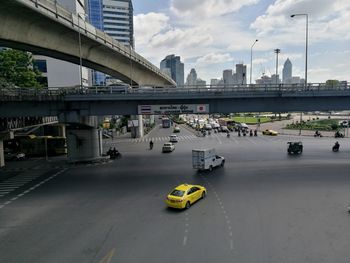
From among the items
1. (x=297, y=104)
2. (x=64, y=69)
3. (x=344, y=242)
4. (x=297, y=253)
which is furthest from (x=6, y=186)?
(x=64, y=69)

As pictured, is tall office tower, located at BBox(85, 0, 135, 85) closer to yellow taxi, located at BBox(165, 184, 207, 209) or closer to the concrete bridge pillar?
the concrete bridge pillar

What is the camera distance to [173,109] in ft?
94.6

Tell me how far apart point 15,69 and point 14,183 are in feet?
94.1

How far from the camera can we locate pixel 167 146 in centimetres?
4416

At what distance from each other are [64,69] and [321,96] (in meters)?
66.2

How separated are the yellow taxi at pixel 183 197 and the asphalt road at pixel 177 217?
464mm

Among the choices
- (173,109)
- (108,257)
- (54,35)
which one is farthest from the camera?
Result: (173,109)

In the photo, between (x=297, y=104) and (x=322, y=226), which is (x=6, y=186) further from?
(x=297, y=104)

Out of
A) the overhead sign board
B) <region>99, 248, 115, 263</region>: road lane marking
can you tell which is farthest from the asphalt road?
the overhead sign board

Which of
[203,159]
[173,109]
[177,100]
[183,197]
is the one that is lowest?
[183,197]

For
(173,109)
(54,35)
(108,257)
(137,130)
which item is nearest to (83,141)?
(54,35)

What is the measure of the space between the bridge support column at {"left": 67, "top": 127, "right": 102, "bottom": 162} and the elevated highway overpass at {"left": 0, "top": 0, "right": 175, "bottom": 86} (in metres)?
9.28

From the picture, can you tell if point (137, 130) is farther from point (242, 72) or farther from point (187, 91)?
point (187, 91)

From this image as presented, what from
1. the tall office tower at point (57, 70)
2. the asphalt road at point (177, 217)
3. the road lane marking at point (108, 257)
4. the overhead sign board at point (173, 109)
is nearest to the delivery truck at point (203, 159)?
the asphalt road at point (177, 217)
